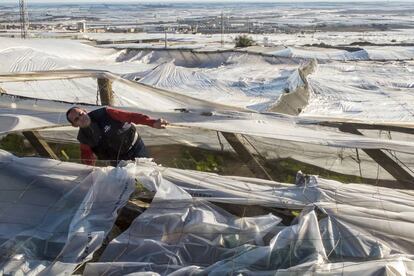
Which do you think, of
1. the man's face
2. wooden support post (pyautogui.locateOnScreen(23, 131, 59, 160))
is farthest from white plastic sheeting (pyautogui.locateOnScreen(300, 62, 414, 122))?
the man's face

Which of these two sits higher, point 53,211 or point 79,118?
point 79,118

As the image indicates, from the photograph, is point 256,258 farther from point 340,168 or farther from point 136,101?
point 136,101

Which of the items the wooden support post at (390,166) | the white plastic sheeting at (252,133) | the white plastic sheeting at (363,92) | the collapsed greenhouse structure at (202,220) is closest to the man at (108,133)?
the collapsed greenhouse structure at (202,220)

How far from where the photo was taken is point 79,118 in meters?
4.01

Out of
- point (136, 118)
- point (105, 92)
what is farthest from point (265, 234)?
point (105, 92)

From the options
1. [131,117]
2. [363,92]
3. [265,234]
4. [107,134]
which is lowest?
[363,92]

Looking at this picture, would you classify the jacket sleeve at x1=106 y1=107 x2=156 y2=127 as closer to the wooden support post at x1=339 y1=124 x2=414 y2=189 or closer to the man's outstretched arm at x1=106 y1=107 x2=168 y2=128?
the man's outstretched arm at x1=106 y1=107 x2=168 y2=128

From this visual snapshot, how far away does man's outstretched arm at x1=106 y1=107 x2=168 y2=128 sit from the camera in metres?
4.00

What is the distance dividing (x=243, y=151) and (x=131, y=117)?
1100mm

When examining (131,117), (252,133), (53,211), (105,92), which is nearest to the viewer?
(53,211)

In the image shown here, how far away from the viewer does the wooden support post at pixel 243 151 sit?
4.73 m

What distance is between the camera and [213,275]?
282cm

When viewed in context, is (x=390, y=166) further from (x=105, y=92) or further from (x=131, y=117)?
(x=105, y=92)

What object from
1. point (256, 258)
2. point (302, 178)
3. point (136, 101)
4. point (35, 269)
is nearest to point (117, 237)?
point (35, 269)
